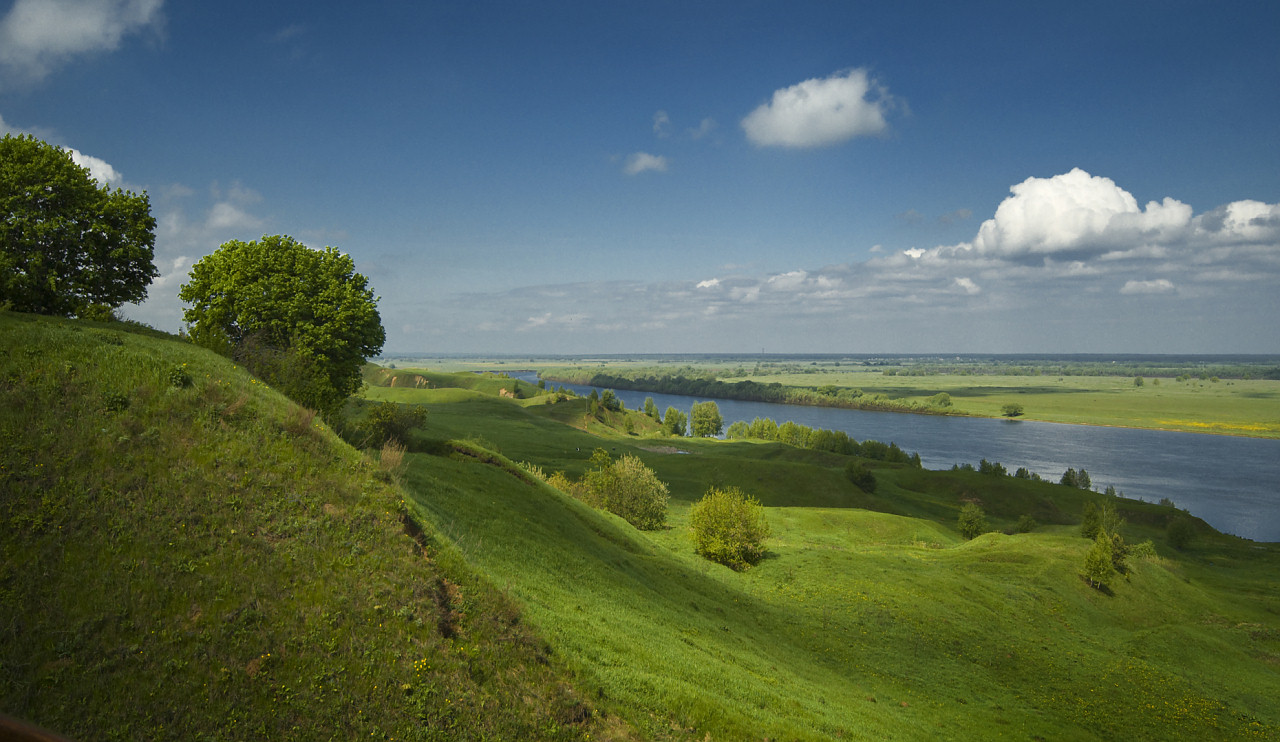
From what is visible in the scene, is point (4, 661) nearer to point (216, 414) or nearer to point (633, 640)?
point (216, 414)

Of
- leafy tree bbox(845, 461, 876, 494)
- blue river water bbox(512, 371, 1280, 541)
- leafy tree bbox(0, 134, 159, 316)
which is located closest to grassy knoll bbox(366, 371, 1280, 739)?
leafy tree bbox(0, 134, 159, 316)

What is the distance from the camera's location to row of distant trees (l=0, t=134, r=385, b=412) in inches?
1048

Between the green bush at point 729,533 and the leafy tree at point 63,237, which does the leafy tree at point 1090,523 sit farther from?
the leafy tree at point 63,237

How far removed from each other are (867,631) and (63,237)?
56367mm

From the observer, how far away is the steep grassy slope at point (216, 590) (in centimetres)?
767

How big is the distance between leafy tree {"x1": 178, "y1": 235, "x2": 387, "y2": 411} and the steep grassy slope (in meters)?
20.3

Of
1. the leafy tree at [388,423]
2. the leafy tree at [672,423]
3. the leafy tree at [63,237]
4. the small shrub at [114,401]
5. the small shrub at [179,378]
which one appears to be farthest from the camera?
the leafy tree at [672,423]

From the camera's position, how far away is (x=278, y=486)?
13367 mm

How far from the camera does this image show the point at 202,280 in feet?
122

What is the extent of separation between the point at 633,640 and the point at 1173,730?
1322 inches

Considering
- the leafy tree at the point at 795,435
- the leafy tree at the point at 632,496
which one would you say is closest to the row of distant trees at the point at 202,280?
the leafy tree at the point at 632,496

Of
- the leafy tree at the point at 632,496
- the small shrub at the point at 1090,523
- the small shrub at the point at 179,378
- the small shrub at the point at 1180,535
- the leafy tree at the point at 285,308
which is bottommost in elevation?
the small shrub at the point at 1180,535

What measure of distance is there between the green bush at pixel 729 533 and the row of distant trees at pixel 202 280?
34208 millimetres

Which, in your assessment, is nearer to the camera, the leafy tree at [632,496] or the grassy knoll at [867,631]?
the grassy knoll at [867,631]
